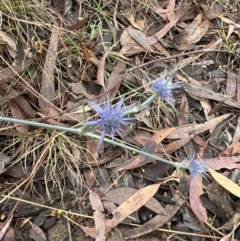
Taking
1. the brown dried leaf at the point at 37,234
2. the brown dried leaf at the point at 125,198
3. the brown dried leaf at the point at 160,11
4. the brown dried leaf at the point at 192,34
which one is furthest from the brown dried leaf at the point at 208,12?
the brown dried leaf at the point at 37,234

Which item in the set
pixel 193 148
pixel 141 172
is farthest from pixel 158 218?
pixel 193 148

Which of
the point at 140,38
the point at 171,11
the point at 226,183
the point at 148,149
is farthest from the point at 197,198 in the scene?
the point at 171,11

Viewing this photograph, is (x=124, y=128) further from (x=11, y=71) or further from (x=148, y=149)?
(x=11, y=71)

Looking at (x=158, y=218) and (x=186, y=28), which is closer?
(x=158, y=218)

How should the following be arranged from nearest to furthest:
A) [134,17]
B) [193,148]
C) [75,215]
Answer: [75,215], [193,148], [134,17]

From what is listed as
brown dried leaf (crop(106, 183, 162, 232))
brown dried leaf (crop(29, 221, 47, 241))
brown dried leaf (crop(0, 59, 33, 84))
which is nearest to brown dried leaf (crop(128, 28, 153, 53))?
brown dried leaf (crop(0, 59, 33, 84))

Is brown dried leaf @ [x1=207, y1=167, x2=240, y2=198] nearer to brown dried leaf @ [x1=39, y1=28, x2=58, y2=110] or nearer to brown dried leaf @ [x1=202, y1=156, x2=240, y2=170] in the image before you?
brown dried leaf @ [x1=202, y1=156, x2=240, y2=170]

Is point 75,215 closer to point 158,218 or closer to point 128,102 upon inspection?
point 158,218

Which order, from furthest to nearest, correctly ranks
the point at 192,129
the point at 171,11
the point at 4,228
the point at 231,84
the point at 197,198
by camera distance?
the point at 171,11, the point at 231,84, the point at 192,129, the point at 197,198, the point at 4,228
